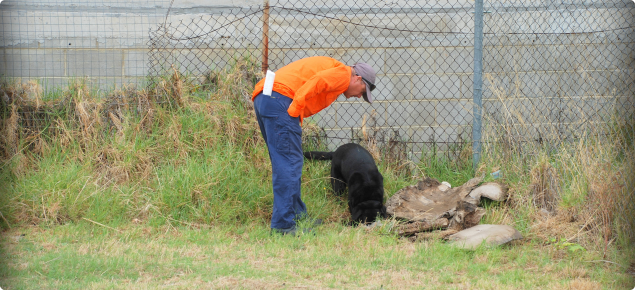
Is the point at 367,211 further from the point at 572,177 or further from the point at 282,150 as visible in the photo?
the point at 572,177

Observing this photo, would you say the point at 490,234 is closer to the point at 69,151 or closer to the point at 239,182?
the point at 239,182

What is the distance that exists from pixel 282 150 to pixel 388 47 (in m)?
2.67

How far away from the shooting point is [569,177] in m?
4.70

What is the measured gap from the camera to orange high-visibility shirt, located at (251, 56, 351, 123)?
4.23m

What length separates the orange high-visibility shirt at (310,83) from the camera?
13.9 feet

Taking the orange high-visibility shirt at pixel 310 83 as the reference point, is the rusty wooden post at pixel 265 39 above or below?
above

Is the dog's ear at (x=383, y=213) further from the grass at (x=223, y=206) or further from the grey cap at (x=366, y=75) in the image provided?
the grey cap at (x=366, y=75)

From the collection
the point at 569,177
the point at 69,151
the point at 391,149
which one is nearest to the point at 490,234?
the point at 569,177

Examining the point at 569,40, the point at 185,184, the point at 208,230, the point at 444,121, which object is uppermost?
the point at 569,40

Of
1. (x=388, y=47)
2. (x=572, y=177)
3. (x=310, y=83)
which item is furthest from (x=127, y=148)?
(x=572, y=177)

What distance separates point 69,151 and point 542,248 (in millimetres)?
4645

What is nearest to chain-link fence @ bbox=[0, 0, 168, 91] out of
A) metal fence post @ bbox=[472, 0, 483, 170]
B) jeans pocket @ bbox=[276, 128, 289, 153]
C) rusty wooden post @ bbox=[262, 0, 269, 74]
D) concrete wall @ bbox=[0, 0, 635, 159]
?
concrete wall @ bbox=[0, 0, 635, 159]

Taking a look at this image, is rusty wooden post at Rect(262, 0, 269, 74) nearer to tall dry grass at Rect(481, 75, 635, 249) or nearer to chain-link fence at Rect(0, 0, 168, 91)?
chain-link fence at Rect(0, 0, 168, 91)

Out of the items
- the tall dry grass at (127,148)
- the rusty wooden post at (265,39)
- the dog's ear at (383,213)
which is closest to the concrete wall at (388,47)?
the rusty wooden post at (265,39)
